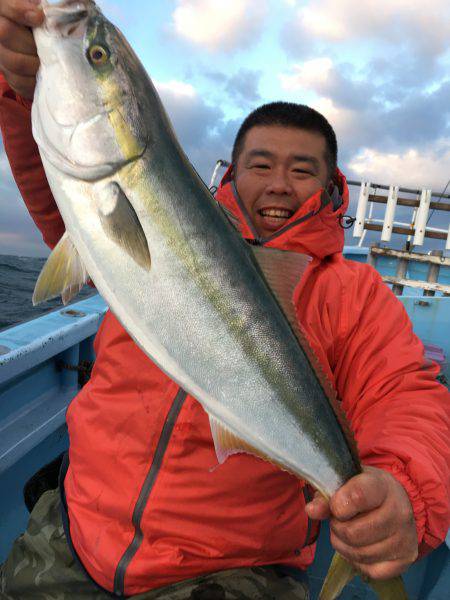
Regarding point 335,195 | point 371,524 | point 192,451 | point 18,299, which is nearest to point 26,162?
point 192,451

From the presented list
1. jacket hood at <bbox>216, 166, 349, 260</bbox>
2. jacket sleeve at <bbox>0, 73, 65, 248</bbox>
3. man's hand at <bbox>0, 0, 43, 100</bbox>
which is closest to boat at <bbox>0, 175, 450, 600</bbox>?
jacket hood at <bbox>216, 166, 349, 260</bbox>

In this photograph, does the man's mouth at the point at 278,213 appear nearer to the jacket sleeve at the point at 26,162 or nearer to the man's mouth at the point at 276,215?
the man's mouth at the point at 276,215

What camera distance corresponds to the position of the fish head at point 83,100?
1674mm

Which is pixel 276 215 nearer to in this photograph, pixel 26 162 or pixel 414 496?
pixel 26 162

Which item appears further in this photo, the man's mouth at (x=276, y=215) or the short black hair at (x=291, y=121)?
the short black hair at (x=291, y=121)

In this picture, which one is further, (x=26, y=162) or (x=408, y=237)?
(x=408, y=237)

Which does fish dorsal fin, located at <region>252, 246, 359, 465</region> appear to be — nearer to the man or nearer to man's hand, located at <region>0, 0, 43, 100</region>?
the man

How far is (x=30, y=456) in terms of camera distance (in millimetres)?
4008

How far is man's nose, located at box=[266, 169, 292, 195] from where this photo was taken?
2.90 metres

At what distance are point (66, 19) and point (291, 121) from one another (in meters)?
1.73

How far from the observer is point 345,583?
1787mm

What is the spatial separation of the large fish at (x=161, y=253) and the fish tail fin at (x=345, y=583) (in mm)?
15

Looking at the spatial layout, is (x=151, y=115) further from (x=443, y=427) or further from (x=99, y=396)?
(x=443, y=427)

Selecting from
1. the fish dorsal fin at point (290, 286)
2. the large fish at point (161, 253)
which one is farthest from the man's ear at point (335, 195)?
the large fish at point (161, 253)
